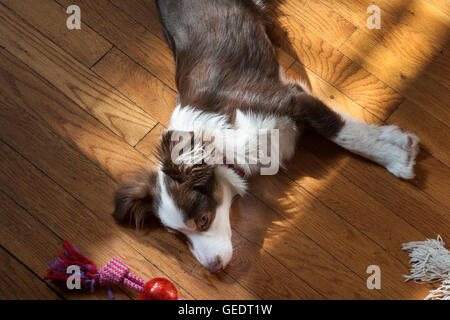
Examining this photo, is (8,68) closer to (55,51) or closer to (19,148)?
(55,51)

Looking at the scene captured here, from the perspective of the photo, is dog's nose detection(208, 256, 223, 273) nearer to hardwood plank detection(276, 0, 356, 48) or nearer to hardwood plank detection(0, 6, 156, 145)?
hardwood plank detection(0, 6, 156, 145)

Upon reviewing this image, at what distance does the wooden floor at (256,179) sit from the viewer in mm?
2105

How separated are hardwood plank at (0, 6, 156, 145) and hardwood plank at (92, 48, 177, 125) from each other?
0.13ft

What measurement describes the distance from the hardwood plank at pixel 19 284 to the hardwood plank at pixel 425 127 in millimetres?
2005

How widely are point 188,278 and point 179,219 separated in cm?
38

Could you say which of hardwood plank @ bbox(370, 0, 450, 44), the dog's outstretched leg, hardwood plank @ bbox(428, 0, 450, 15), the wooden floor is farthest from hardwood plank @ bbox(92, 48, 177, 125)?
hardwood plank @ bbox(428, 0, 450, 15)

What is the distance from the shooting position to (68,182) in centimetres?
228

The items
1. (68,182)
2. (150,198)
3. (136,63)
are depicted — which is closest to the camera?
(150,198)

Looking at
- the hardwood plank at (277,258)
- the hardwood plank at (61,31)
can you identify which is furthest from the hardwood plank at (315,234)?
the hardwood plank at (61,31)

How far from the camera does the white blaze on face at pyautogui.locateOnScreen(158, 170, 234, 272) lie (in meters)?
1.95

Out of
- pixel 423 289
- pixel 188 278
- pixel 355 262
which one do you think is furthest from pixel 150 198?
pixel 423 289

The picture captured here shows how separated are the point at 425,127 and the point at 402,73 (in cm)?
33

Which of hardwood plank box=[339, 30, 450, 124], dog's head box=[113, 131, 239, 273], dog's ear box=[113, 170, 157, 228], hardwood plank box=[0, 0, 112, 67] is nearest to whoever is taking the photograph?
dog's head box=[113, 131, 239, 273]

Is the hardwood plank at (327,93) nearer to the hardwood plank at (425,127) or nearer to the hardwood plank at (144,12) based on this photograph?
the hardwood plank at (425,127)
